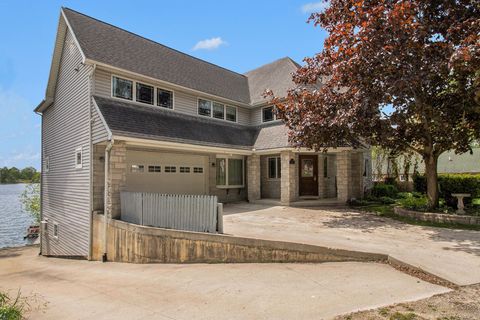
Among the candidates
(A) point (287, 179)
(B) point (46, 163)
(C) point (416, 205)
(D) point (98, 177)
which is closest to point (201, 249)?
(D) point (98, 177)

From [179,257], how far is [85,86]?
8034 mm

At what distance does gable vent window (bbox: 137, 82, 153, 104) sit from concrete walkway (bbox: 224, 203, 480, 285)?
6.16 m

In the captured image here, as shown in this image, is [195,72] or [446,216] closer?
[446,216]

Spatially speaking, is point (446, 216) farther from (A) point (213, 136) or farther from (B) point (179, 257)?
(A) point (213, 136)

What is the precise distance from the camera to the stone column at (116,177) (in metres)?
10.5

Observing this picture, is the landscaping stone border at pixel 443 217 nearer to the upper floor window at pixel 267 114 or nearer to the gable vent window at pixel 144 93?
the upper floor window at pixel 267 114

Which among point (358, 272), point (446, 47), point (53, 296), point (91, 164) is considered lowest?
point (53, 296)

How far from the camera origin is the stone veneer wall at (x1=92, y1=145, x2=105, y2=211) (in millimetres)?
11189

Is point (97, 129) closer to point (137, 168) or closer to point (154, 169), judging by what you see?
point (137, 168)

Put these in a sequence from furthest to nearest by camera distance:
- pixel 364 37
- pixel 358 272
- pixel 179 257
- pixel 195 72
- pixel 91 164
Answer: pixel 195 72 → pixel 91 164 → pixel 364 37 → pixel 179 257 → pixel 358 272

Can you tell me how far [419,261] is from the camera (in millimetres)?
6242

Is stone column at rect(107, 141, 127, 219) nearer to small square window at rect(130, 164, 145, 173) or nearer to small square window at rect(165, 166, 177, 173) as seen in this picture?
small square window at rect(130, 164, 145, 173)

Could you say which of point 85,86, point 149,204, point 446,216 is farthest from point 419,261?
point 85,86

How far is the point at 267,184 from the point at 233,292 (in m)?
11.7
